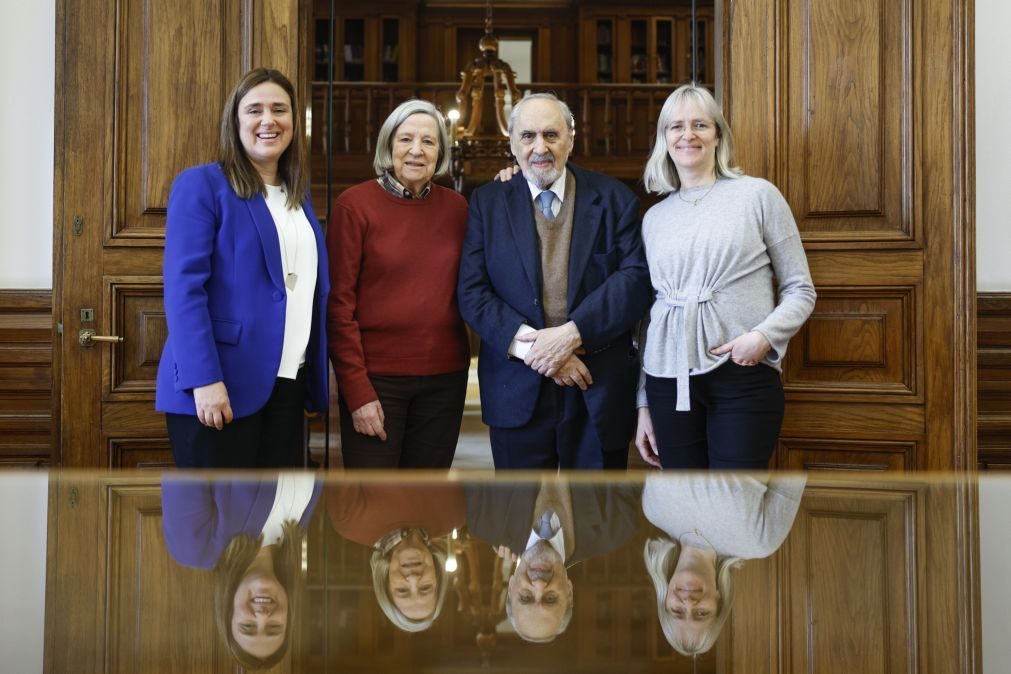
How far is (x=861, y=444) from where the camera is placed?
2.94 meters

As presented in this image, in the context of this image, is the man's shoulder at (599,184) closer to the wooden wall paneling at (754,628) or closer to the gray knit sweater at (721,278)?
the gray knit sweater at (721,278)

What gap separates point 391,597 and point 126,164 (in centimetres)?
293

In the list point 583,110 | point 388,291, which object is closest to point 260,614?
point 388,291

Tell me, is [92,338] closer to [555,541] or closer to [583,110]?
[555,541]

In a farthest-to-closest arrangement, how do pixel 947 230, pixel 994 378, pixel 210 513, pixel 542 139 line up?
pixel 994 378, pixel 947 230, pixel 542 139, pixel 210 513

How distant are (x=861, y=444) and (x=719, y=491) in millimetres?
2355

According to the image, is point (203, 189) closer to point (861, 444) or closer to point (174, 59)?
point (174, 59)

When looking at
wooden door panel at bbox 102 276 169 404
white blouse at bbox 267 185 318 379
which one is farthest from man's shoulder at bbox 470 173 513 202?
wooden door panel at bbox 102 276 169 404

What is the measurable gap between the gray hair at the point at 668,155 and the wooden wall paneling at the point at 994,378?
1325 mm

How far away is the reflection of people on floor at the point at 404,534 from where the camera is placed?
1.47 feet

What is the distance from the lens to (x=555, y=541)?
0.57 meters

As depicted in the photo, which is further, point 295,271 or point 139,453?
point 139,453

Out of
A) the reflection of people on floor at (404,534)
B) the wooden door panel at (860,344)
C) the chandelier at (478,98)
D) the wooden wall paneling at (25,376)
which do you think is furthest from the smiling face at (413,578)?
the chandelier at (478,98)

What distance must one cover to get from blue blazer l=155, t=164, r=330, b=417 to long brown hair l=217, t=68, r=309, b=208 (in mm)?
32
